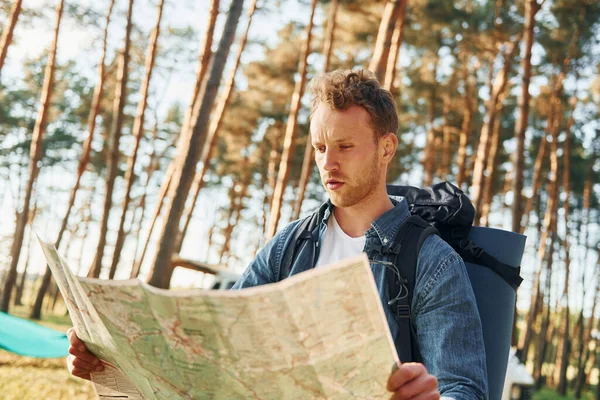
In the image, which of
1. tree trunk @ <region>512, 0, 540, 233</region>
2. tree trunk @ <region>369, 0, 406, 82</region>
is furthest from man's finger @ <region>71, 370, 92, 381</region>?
tree trunk @ <region>512, 0, 540, 233</region>

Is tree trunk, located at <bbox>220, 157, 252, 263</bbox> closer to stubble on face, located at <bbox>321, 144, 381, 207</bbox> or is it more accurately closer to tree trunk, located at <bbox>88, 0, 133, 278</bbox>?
tree trunk, located at <bbox>88, 0, 133, 278</bbox>

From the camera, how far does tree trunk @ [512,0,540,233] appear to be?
11.5 meters

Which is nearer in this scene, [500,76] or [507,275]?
[507,275]

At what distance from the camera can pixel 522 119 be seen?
11789 millimetres

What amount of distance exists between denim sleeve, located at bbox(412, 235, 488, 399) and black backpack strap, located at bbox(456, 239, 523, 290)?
0.32 metres

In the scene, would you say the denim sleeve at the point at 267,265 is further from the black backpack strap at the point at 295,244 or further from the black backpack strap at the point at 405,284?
the black backpack strap at the point at 405,284

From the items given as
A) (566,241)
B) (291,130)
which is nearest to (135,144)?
(291,130)

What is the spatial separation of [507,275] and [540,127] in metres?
22.7

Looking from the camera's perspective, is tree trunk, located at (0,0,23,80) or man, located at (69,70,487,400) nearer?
man, located at (69,70,487,400)

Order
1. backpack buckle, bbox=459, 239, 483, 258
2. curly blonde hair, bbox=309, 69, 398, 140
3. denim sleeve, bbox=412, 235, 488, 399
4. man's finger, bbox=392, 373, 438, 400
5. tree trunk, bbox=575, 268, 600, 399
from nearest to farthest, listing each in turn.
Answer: man's finger, bbox=392, 373, 438, 400
denim sleeve, bbox=412, 235, 488, 399
curly blonde hair, bbox=309, 69, 398, 140
backpack buckle, bbox=459, 239, 483, 258
tree trunk, bbox=575, 268, 600, 399

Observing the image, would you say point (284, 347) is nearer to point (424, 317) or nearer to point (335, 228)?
point (424, 317)

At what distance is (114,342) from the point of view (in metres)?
1.45

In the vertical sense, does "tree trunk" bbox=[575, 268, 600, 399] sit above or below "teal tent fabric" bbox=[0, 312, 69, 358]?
below

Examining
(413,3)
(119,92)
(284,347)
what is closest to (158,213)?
(119,92)
